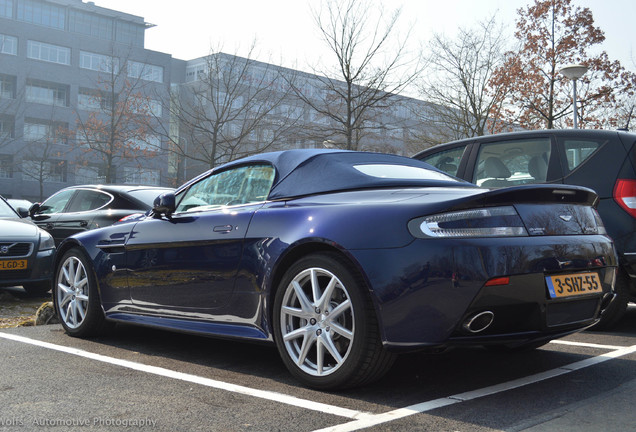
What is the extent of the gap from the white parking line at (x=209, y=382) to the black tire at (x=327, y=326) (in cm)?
22

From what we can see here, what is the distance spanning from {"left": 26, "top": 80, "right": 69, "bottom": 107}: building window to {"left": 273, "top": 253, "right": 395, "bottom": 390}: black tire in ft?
192

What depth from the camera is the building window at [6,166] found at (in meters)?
49.9

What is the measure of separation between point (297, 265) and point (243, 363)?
108 centimetres

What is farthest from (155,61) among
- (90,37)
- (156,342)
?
(156,342)

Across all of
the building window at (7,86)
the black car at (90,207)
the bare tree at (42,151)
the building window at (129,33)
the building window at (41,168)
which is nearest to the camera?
the black car at (90,207)

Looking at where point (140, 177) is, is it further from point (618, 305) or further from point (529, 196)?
point (529, 196)

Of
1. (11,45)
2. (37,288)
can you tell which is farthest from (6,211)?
(11,45)

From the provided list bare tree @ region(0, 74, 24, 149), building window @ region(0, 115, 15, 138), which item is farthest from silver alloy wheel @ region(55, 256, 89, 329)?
building window @ region(0, 115, 15, 138)

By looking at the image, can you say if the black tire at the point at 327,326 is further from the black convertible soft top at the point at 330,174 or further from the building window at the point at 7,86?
the building window at the point at 7,86

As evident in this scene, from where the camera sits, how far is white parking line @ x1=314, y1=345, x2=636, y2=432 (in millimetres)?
2943

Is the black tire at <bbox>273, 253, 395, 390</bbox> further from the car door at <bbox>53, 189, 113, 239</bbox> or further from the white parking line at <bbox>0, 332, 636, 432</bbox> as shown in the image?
the car door at <bbox>53, 189, 113, 239</bbox>

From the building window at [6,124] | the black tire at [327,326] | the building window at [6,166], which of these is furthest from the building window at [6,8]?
the black tire at [327,326]

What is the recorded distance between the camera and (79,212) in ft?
29.6

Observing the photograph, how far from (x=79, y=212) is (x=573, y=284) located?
23.5 feet
